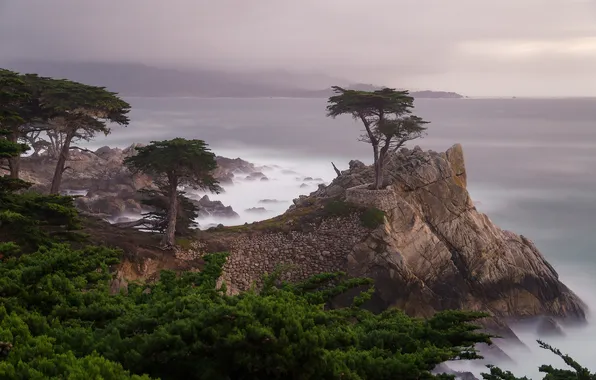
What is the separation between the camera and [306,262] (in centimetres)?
1792

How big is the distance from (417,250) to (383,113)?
6499mm

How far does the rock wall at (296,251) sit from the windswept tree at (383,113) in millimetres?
3159

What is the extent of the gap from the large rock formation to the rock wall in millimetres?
39

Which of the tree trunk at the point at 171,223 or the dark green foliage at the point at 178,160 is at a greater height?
the dark green foliage at the point at 178,160

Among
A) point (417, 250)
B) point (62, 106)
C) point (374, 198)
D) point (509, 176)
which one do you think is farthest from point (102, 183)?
point (509, 176)

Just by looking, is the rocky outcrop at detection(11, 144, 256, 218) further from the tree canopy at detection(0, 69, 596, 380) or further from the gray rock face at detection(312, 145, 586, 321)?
the tree canopy at detection(0, 69, 596, 380)

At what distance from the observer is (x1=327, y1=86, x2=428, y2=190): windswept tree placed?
20.7m

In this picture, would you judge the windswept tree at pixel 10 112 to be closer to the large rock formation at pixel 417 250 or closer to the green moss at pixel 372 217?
the large rock formation at pixel 417 250

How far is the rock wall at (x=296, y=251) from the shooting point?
17266 mm

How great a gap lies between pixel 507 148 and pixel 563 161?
14.7 meters

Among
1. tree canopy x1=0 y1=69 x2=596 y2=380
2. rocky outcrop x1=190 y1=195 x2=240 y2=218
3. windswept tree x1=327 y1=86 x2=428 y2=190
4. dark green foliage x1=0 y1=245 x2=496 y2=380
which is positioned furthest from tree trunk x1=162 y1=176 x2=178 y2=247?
rocky outcrop x1=190 y1=195 x2=240 y2=218

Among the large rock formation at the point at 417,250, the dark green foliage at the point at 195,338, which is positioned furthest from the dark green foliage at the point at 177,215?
the dark green foliage at the point at 195,338

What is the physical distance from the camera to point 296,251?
18.3 m

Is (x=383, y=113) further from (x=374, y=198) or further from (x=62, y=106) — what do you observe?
(x=62, y=106)
